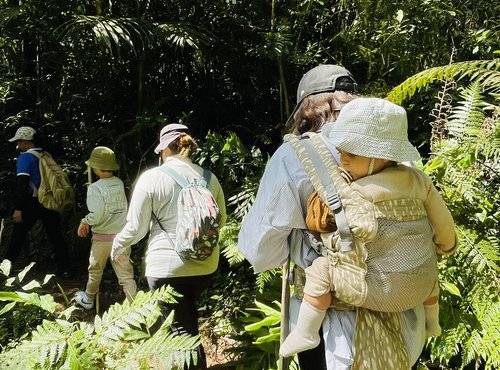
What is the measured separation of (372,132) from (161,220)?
1918 millimetres

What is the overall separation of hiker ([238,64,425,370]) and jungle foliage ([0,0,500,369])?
214 cm

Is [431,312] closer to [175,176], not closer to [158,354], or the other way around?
[158,354]

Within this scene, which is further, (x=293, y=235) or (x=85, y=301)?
(x=85, y=301)

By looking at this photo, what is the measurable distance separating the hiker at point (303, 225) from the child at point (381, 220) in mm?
62

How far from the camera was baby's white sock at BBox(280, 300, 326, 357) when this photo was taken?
1719mm

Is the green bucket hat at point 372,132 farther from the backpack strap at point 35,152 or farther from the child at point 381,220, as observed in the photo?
the backpack strap at point 35,152

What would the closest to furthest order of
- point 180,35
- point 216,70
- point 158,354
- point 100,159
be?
1. point 158,354
2. point 100,159
3. point 180,35
4. point 216,70

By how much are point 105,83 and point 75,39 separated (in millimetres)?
1134

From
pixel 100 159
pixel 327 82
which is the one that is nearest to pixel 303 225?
pixel 327 82

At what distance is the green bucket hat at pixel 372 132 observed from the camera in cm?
161

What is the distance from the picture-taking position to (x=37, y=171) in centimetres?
555

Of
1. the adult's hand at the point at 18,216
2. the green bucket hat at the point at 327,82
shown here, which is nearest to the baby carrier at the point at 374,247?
the green bucket hat at the point at 327,82

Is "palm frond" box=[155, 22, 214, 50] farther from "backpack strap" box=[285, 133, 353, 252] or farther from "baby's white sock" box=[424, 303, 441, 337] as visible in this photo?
"baby's white sock" box=[424, 303, 441, 337]

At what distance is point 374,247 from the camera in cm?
162
